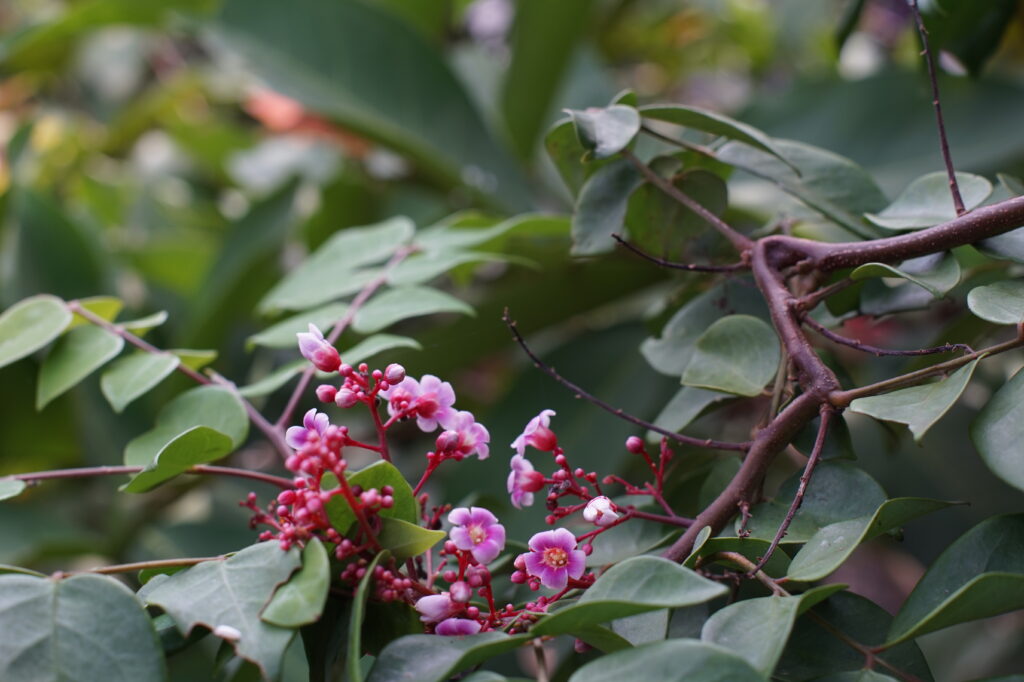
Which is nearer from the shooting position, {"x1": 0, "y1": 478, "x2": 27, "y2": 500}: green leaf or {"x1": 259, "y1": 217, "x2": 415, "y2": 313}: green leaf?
{"x1": 0, "y1": 478, "x2": 27, "y2": 500}: green leaf

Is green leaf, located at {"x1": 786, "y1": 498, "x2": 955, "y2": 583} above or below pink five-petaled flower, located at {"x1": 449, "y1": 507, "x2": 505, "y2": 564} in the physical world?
above

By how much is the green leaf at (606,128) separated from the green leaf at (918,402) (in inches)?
6.0

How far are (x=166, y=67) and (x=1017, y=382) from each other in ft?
5.65

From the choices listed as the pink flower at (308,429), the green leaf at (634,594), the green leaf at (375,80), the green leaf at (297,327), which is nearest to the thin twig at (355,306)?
the green leaf at (297,327)

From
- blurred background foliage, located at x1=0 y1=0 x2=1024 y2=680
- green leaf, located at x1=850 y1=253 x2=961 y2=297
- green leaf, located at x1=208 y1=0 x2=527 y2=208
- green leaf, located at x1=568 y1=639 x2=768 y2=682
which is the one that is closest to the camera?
green leaf, located at x1=568 y1=639 x2=768 y2=682

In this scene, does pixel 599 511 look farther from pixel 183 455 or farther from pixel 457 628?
pixel 183 455

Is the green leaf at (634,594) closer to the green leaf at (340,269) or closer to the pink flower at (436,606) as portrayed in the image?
the pink flower at (436,606)

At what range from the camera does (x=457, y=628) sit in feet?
1.08

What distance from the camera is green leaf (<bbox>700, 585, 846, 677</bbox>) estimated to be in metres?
0.29

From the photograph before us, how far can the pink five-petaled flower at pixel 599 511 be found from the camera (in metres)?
0.35

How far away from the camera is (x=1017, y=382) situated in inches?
13.0

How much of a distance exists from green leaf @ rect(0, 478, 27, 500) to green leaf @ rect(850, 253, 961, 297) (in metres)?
0.36

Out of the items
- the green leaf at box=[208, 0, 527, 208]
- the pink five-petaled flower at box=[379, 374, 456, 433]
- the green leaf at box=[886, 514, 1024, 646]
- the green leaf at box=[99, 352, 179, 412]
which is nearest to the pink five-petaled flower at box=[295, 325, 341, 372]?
the pink five-petaled flower at box=[379, 374, 456, 433]

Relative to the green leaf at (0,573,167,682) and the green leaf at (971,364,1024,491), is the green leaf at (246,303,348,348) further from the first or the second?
the green leaf at (971,364,1024,491)
